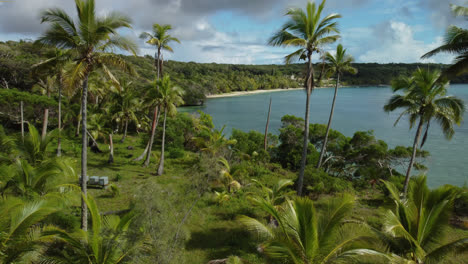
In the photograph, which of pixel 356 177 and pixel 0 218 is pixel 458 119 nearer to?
pixel 356 177

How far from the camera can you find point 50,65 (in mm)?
7875

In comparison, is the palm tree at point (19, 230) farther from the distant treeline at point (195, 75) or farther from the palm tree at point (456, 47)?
the palm tree at point (456, 47)

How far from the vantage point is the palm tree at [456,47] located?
8289mm

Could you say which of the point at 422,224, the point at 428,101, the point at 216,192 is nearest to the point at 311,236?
the point at 422,224

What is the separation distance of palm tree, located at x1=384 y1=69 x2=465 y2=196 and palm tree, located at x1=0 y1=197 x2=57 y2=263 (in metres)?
13.9

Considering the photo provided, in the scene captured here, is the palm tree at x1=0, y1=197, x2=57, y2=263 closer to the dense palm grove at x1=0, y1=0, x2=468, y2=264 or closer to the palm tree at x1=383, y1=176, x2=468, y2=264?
the dense palm grove at x1=0, y1=0, x2=468, y2=264

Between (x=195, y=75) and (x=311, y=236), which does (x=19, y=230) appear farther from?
(x=195, y=75)

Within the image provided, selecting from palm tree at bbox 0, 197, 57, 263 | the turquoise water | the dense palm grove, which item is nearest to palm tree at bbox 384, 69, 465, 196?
the dense palm grove

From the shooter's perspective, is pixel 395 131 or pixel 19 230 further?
pixel 395 131

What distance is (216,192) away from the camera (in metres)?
14.6

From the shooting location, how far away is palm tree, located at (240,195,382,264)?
19.1 ft

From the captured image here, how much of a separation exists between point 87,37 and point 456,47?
10.9m

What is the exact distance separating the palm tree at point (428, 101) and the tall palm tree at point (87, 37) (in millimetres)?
11585

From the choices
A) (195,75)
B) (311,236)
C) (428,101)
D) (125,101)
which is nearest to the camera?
(311,236)
